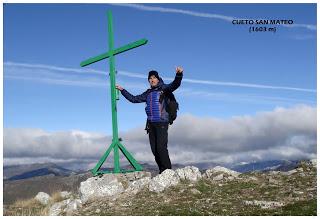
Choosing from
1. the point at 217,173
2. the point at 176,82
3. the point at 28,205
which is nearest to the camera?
the point at 176,82

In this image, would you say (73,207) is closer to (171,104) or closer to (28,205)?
(171,104)

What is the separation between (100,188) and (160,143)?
2.40 meters

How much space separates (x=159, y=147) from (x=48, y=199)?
24.4ft

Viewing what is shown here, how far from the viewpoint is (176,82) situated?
50.5 feet

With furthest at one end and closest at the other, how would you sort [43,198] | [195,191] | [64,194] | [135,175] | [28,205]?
1. [43,198]
2. [64,194]
3. [28,205]
4. [135,175]
5. [195,191]

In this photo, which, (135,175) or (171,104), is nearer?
(171,104)

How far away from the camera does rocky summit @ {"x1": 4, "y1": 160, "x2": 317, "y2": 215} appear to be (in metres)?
12.5

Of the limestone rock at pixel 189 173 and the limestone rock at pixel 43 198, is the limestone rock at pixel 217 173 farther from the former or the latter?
the limestone rock at pixel 43 198

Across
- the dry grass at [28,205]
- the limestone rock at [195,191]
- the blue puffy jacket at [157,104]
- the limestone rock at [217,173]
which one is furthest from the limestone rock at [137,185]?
the dry grass at [28,205]

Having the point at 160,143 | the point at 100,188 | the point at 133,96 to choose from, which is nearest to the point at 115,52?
the point at 133,96

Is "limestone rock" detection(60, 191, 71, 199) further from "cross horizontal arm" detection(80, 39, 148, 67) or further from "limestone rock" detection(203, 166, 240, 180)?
"limestone rock" detection(203, 166, 240, 180)

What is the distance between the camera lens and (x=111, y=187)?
15.8 m

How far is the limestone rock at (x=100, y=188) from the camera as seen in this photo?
51.5 ft

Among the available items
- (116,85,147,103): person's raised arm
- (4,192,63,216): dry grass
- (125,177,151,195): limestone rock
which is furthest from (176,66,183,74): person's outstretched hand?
(4,192,63,216): dry grass
